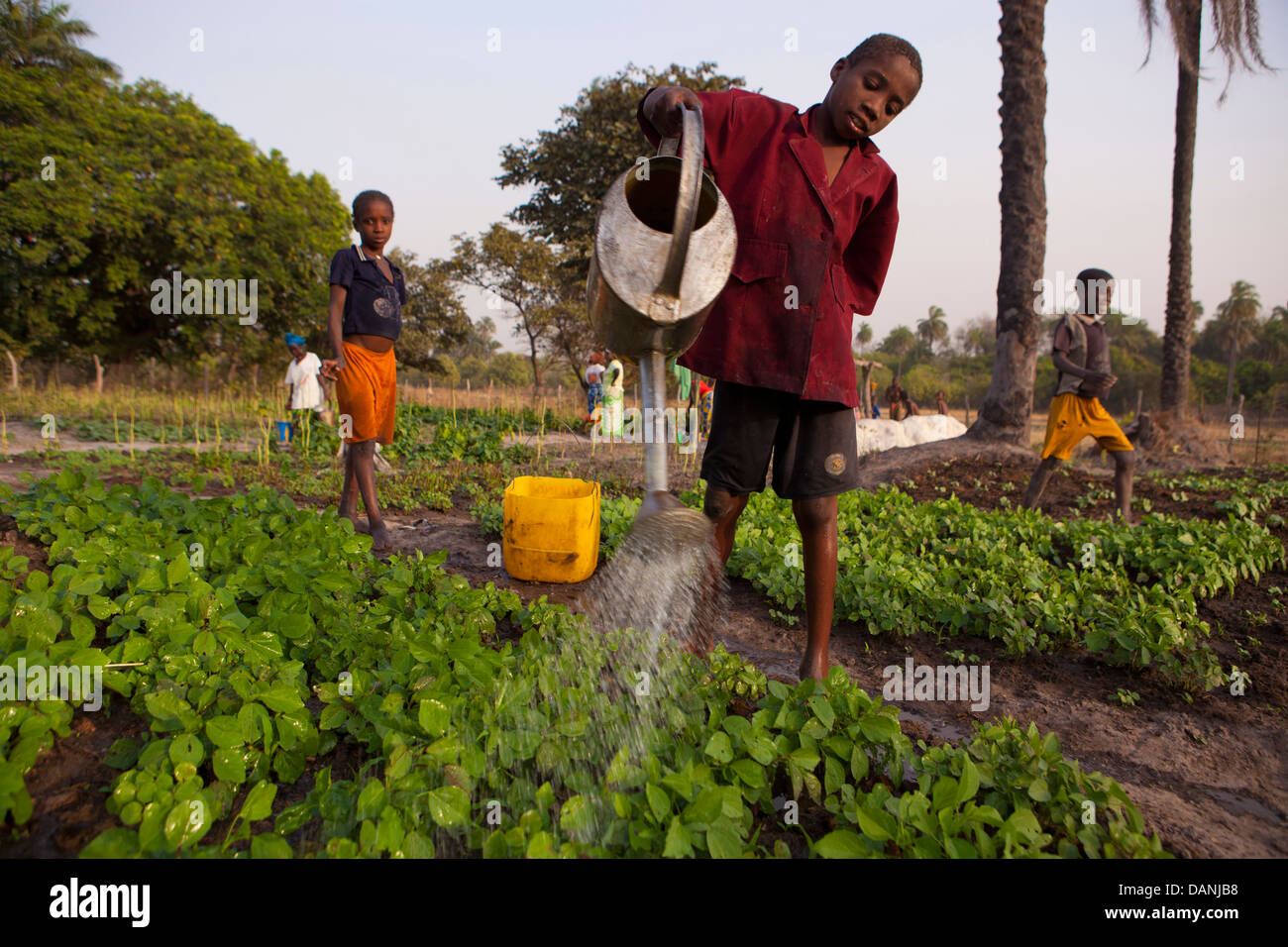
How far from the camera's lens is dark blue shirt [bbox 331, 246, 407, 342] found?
12.3 feet

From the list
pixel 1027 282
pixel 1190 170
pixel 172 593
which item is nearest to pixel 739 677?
pixel 172 593

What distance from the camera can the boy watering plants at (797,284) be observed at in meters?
1.99

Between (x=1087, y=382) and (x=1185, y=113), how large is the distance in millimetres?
8328

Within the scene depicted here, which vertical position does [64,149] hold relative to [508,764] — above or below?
above

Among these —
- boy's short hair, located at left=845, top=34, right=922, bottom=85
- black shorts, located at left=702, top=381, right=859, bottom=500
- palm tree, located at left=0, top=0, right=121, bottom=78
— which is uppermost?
palm tree, located at left=0, top=0, right=121, bottom=78

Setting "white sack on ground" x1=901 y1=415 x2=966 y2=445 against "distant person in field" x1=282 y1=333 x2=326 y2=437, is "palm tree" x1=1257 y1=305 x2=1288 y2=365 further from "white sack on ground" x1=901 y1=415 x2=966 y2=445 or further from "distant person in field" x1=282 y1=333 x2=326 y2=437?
"distant person in field" x1=282 y1=333 x2=326 y2=437

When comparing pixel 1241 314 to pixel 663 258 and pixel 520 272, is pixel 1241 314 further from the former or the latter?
pixel 663 258

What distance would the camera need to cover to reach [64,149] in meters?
15.5

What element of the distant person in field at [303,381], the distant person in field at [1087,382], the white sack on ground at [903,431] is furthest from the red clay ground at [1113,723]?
the distant person in field at [303,381]

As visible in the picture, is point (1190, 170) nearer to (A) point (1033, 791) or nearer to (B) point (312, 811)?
(A) point (1033, 791)

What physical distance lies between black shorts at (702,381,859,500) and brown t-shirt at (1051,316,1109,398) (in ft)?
11.4

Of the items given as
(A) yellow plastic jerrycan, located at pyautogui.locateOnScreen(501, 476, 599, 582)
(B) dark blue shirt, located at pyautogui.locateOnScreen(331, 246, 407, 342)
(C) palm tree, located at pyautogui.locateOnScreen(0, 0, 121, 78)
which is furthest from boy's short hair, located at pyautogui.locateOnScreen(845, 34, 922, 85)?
(C) palm tree, located at pyautogui.locateOnScreen(0, 0, 121, 78)

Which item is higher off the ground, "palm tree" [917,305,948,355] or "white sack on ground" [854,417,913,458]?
"palm tree" [917,305,948,355]
